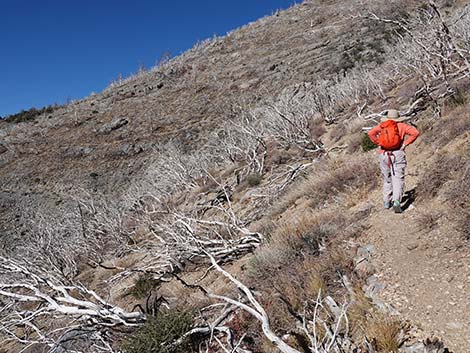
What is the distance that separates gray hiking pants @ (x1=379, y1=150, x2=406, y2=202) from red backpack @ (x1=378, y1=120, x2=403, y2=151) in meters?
0.10

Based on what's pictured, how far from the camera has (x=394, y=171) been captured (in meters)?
5.55

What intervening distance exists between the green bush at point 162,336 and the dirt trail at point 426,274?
242 cm

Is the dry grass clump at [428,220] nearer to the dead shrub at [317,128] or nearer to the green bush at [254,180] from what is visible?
the green bush at [254,180]

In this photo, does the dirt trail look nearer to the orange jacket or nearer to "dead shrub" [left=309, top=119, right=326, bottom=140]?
the orange jacket

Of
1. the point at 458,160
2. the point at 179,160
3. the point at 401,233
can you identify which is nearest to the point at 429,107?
the point at 458,160

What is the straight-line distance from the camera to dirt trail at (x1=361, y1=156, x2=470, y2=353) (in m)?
3.31

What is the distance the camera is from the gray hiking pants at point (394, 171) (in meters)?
5.49

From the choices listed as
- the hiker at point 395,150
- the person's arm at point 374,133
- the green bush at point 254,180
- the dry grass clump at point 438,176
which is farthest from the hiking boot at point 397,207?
the green bush at point 254,180

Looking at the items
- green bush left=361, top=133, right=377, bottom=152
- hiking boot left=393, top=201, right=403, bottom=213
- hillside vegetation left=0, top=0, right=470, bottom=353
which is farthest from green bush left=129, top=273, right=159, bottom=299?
green bush left=361, top=133, right=377, bottom=152

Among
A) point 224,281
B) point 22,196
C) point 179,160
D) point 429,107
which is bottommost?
point 224,281

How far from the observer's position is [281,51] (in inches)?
1720

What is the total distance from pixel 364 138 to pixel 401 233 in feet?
18.0

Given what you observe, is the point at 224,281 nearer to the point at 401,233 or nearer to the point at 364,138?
the point at 401,233

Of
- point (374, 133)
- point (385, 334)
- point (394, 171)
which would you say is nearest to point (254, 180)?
point (374, 133)
